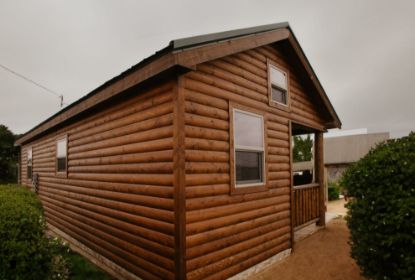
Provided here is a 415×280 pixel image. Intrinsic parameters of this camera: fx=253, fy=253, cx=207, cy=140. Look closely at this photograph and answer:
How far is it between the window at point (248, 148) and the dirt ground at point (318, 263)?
6.30 feet

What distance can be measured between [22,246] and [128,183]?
7.14 feet

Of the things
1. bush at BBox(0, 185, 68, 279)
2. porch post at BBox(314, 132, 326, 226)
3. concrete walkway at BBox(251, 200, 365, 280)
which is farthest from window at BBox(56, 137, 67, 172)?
porch post at BBox(314, 132, 326, 226)

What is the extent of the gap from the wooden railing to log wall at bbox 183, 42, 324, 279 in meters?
1.03

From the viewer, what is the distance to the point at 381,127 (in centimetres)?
15112

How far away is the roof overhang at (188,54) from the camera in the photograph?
361 cm

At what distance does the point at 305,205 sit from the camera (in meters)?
7.93

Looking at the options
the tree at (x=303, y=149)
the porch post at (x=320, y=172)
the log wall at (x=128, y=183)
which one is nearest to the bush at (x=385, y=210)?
the log wall at (x=128, y=183)

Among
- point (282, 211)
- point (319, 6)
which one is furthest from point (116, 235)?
point (319, 6)

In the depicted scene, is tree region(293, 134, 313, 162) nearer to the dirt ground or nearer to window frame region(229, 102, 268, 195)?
the dirt ground

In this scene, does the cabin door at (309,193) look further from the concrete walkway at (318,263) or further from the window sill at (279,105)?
the window sill at (279,105)

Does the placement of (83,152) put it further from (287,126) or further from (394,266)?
(394,266)

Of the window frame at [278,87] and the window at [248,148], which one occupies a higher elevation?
the window frame at [278,87]

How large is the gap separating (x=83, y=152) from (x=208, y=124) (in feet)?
14.8

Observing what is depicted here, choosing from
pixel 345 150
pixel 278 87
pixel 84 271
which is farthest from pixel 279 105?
pixel 345 150
